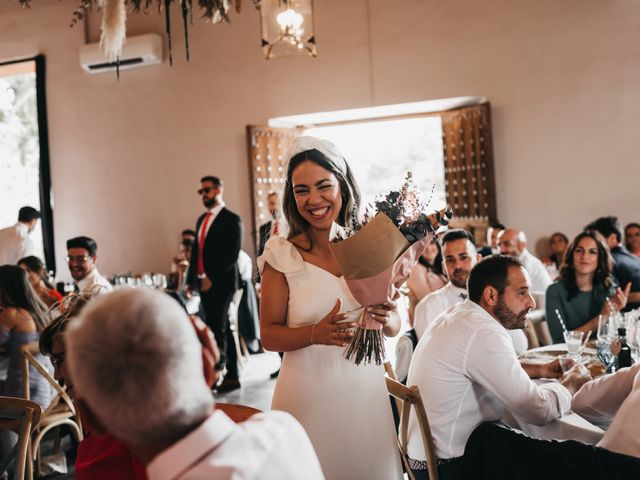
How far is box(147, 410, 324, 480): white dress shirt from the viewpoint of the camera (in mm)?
910

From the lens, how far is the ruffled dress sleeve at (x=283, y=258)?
6.55 feet

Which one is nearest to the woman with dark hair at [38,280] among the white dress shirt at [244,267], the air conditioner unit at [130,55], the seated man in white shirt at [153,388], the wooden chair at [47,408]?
the wooden chair at [47,408]

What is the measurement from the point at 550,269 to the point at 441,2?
3678mm

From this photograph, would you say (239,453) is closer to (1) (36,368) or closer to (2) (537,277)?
(1) (36,368)

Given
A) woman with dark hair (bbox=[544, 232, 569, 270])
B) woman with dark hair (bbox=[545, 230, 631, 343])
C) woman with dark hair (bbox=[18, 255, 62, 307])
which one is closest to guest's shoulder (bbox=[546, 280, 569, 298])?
woman with dark hair (bbox=[545, 230, 631, 343])

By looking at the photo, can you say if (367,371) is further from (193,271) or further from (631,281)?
(193,271)

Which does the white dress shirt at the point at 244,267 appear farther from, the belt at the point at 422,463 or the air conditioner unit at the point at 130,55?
the belt at the point at 422,463

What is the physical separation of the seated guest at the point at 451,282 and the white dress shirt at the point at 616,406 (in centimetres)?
142

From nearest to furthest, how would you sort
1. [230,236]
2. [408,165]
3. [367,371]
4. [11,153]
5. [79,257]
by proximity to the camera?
[367,371] < [79,257] < [230,236] < [408,165] < [11,153]

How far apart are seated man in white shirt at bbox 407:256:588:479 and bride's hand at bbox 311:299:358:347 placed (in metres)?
0.70

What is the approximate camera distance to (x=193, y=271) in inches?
250

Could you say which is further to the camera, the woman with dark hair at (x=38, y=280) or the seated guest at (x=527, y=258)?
the seated guest at (x=527, y=258)

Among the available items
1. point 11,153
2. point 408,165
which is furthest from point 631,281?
point 11,153

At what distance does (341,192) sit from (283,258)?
0.28 meters
